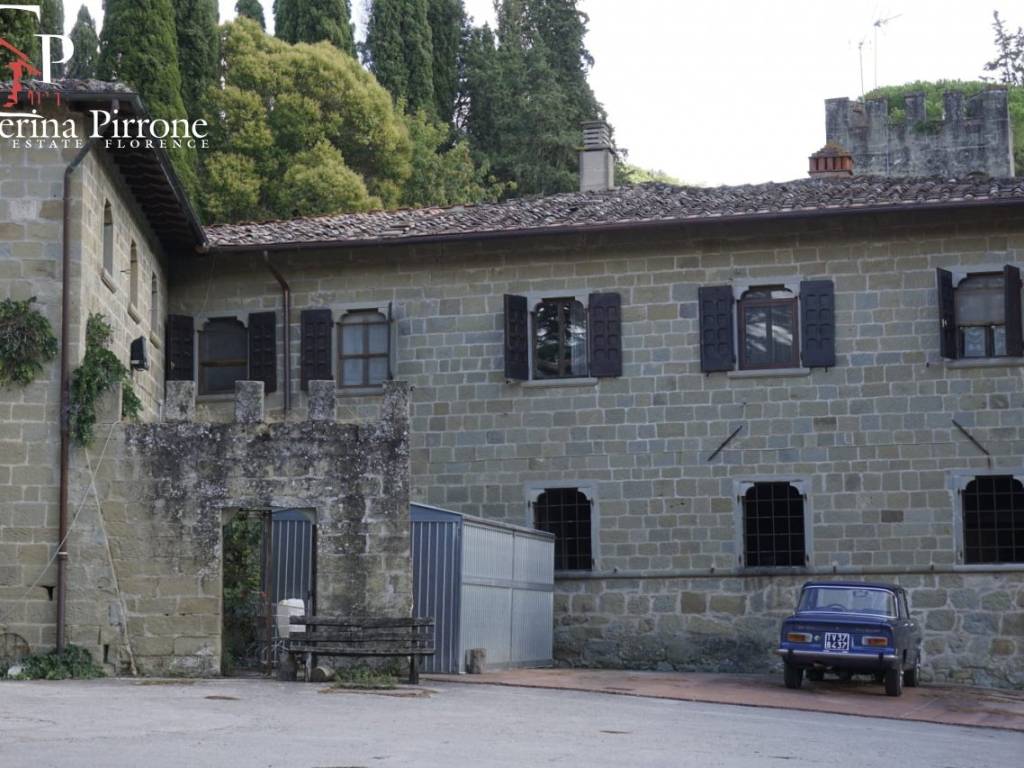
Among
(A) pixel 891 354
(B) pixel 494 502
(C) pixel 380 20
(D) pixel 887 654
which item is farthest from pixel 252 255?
(C) pixel 380 20

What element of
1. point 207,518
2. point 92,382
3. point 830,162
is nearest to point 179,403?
point 92,382

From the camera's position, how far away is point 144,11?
3978 centimetres

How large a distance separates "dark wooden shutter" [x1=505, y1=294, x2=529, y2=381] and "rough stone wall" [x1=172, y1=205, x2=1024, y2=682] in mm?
298

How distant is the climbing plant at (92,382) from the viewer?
67.9ft

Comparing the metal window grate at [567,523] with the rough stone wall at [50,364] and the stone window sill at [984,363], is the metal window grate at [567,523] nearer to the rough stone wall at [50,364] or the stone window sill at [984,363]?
the stone window sill at [984,363]

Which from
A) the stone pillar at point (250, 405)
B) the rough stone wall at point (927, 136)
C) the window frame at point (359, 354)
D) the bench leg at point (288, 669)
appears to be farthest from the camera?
the rough stone wall at point (927, 136)

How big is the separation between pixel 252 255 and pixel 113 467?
733 centimetres

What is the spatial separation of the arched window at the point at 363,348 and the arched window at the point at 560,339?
7.77ft

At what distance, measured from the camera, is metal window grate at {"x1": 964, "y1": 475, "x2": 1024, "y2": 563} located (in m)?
24.1

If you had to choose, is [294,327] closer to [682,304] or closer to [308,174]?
[682,304]

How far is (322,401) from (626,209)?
7594 millimetres

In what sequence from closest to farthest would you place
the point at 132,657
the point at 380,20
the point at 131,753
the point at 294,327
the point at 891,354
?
the point at 131,753 → the point at 132,657 → the point at 891,354 → the point at 294,327 → the point at 380,20

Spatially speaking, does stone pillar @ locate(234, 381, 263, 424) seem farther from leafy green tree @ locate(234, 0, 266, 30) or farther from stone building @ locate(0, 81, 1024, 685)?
leafy green tree @ locate(234, 0, 266, 30)

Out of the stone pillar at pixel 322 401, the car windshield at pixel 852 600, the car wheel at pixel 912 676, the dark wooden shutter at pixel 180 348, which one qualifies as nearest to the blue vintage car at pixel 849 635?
the car windshield at pixel 852 600
